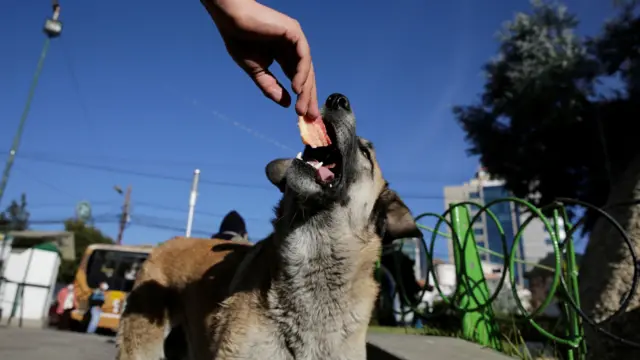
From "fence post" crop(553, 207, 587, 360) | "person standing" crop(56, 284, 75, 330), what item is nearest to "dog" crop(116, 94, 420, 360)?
"fence post" crop(553, 207, 587, 360)

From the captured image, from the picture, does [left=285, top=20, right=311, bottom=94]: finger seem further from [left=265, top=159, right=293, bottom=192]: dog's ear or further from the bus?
the bus

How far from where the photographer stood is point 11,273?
1683 centimetres

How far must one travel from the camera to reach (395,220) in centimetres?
352

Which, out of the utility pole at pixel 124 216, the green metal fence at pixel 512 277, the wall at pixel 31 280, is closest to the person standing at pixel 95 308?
the wall at pixel 31 280

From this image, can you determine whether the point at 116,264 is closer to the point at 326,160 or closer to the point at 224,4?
the point at 326,160

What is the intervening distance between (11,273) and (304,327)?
17.8m

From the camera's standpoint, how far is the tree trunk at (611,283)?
5.29 meters

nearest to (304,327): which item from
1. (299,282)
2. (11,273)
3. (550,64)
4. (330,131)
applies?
(299,282)

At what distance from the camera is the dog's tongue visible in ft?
10.1

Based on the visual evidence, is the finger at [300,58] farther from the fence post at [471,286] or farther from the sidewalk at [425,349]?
the fence post at [471,286]

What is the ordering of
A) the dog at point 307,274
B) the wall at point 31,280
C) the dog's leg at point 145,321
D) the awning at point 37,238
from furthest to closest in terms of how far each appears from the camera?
the awning at point 37,238, the wall at point 31,280, the dog's leg at point 145,321, the dog at point 307,274

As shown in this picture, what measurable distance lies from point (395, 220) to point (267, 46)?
1683 mm

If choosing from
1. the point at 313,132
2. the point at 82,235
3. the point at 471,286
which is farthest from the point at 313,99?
the point at 82,235

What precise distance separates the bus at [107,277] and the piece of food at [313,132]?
11.6 m
